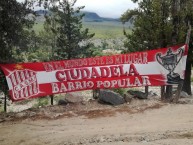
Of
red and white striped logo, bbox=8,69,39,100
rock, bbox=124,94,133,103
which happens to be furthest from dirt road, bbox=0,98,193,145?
red and white striped logo, bbox=8,69,39,100

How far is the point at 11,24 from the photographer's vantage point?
48.5 feet

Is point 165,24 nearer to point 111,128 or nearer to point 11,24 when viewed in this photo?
point 11,24

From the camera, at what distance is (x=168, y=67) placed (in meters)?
15.4

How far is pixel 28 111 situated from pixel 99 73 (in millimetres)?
3021

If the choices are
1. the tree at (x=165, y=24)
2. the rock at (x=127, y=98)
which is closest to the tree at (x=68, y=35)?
the tree at (x=165, y=24)

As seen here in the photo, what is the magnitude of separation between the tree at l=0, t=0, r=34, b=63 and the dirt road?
3600mm

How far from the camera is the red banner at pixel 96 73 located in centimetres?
1409

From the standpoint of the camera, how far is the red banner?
14094mm

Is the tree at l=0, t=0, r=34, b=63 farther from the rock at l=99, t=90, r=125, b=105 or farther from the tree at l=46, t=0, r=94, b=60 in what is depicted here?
the tree at l=46, t=0, r=94, b=60

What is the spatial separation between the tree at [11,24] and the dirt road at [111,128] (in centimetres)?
360

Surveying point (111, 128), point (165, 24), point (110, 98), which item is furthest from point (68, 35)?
point (111, 128)

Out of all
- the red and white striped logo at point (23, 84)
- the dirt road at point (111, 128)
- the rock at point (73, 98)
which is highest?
the red and white striped logo at point (23, 84)

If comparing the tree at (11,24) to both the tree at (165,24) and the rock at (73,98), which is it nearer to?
Answer: the rock at (73,98)

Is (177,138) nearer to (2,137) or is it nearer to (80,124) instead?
(80,124)
